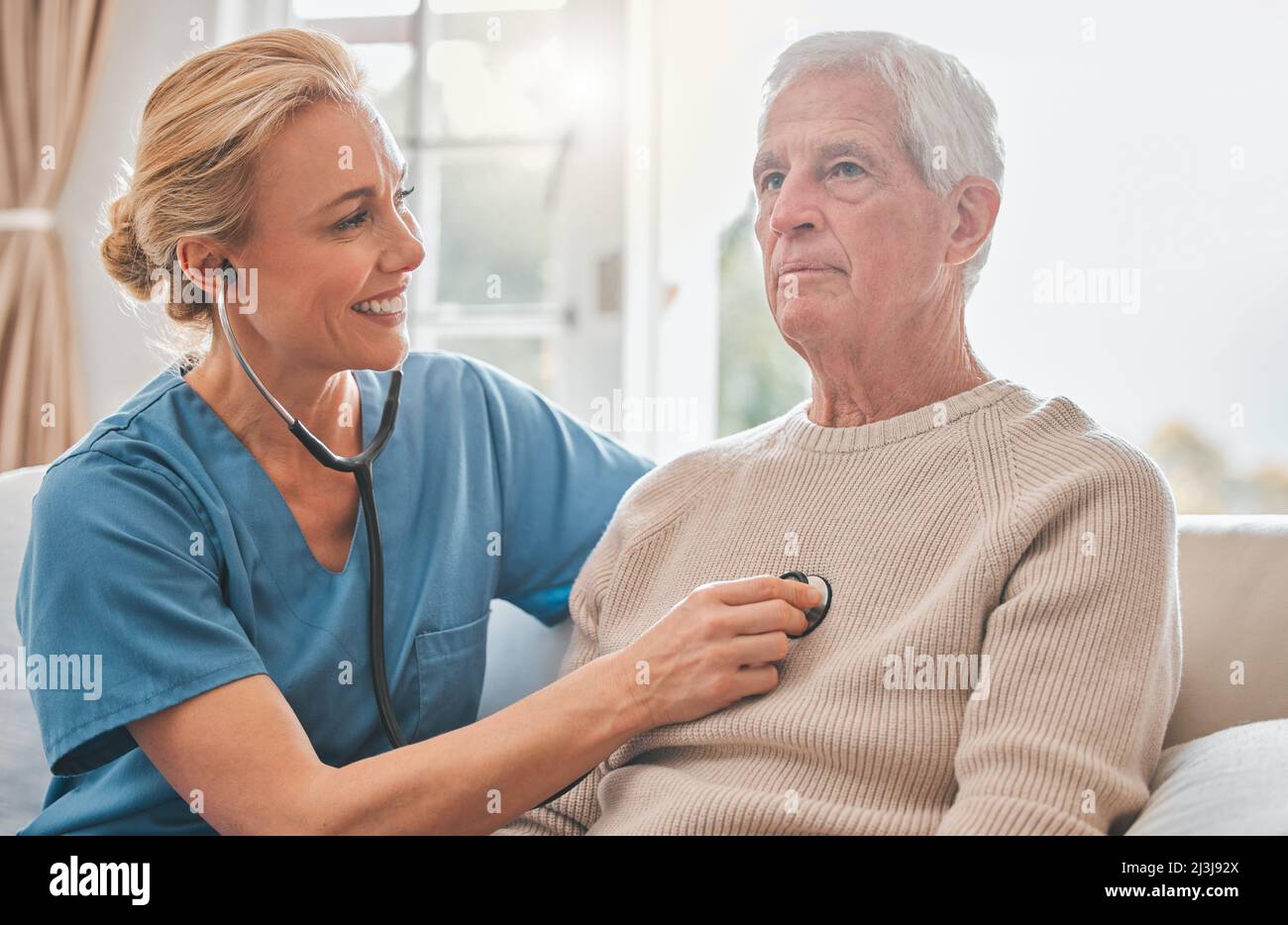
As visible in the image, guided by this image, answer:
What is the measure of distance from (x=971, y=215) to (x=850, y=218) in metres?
0.14

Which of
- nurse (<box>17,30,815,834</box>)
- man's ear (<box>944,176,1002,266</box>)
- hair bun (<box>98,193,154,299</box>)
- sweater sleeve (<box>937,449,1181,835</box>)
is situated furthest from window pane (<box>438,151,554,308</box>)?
sweater sleeve (<box>937,449,1181,835</box>)

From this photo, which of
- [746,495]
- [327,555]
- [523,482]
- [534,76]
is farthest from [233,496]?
[534,76]

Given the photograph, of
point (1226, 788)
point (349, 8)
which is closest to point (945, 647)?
point (1226, 788)

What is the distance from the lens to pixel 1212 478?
2842mm

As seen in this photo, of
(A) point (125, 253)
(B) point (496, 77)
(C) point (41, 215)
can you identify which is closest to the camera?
(A) point (125, 253)

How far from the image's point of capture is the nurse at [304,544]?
1046mm

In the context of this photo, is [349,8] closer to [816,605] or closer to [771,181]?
[771,181]

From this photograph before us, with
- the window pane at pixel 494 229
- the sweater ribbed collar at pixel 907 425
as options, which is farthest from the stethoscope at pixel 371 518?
the window pane at pixel 494 229

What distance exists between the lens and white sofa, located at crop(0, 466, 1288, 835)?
3.08ft

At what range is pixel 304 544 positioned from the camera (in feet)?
4.08

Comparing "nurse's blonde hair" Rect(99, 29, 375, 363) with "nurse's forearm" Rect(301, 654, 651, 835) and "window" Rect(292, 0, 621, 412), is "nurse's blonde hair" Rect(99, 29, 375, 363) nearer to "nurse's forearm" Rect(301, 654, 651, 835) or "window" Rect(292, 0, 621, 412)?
"nurse's forearm" Rect(301, 654, 651, 835)

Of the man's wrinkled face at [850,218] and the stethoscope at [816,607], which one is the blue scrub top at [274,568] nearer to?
the stethoscope at [816,607]

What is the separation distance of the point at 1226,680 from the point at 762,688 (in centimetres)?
54
